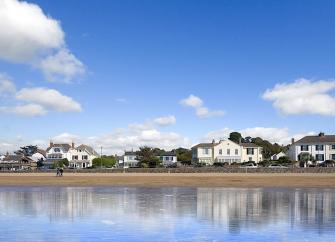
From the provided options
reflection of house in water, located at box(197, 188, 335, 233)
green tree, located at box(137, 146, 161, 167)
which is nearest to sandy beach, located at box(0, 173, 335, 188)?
reflection of house in water, located at box(197, 188, 335, 233)

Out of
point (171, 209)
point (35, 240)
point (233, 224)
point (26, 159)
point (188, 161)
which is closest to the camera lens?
point (35, 240)

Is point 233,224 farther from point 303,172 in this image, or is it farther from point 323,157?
point 323,157

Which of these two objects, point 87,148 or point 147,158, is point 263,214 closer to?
point 147,158

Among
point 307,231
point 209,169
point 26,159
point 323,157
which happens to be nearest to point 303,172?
point 209,169

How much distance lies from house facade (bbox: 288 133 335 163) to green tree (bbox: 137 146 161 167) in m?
32.1

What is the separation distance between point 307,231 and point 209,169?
67.6 m

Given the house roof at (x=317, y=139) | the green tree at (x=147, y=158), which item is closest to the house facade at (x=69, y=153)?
the green tree at (x=147, y=158)

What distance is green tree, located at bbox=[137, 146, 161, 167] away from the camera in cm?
11224

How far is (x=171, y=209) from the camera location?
992 inches

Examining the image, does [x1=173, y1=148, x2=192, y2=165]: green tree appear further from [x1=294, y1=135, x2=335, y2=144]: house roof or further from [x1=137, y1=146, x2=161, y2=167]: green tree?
[x1=294, y1=135, x2=335, y2=144]: house roof

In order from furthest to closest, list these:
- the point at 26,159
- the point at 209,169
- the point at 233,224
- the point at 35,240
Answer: the point at 26,159 → the point at 209,169 → the point at 233,224 → the point at 35,240

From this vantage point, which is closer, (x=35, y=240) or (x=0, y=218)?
(x=35, y=240)

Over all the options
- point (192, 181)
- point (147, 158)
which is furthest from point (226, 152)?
point (192, 181)

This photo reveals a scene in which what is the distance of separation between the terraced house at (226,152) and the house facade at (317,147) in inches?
411
